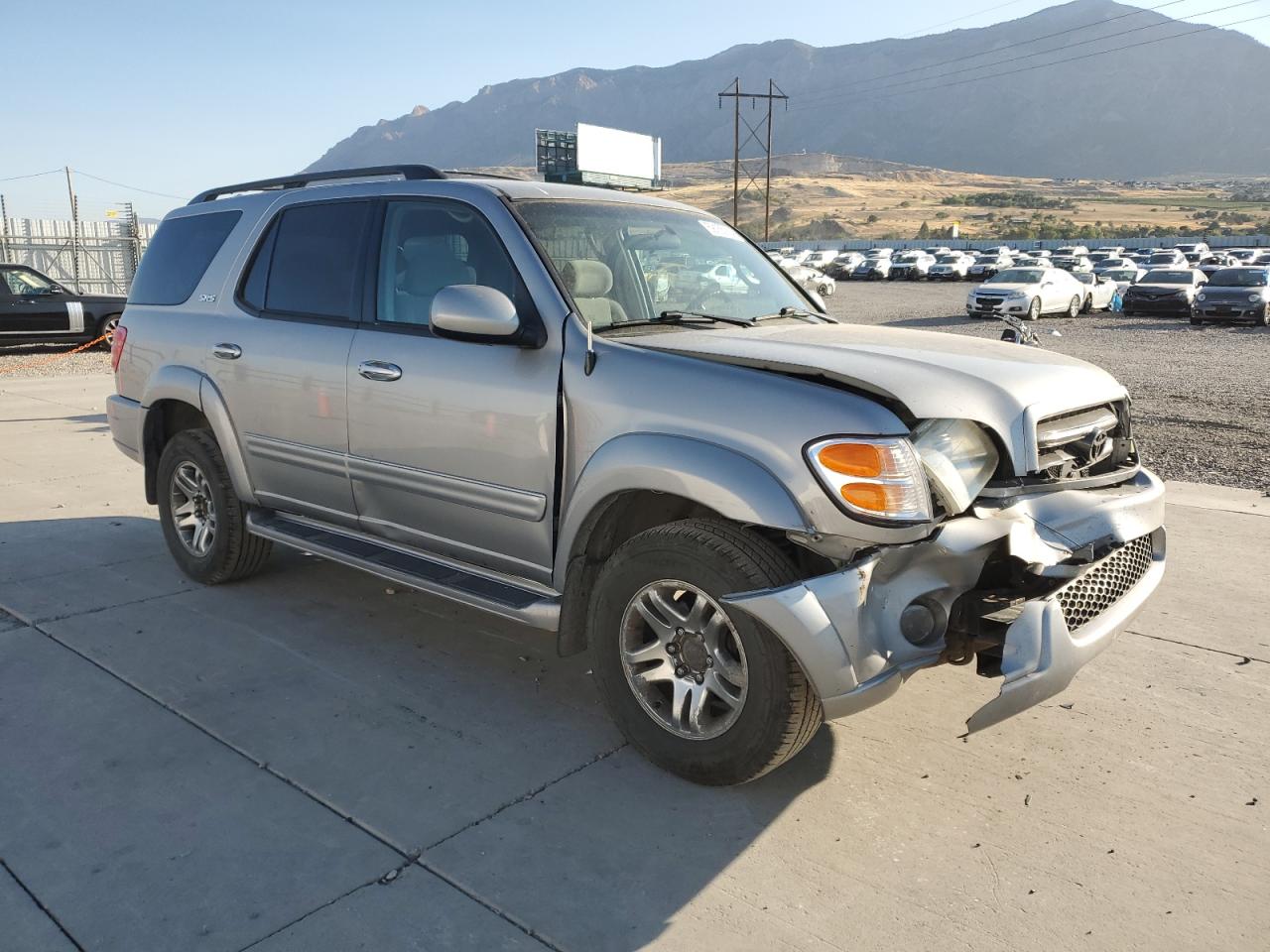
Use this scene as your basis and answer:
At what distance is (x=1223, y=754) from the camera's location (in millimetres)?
3588

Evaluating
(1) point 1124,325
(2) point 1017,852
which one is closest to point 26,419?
(2) point 1017,852

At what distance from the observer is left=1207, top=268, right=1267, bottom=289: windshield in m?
25.9

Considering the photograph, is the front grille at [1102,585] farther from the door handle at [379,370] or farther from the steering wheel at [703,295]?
the door handle at [379,370]

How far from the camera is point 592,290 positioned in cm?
386

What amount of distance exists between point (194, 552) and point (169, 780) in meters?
2.19

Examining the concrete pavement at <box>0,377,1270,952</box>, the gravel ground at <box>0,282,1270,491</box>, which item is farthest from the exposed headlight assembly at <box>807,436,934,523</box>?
the gravel ground at <box>0,282,1270,491</box>

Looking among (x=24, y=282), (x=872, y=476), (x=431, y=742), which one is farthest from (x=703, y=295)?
(x=24, y=282)

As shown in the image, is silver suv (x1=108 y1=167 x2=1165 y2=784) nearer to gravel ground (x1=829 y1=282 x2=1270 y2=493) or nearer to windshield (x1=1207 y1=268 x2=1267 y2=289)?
gravel ground (x1=829 y1=282 x2=1270 y2=493)

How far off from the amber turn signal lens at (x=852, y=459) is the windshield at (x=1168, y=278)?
30.7 m

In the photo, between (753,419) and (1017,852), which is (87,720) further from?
(1017,852)

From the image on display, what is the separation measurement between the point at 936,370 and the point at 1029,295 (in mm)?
26559

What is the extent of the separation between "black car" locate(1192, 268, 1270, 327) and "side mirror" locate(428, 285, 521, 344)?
26.8 meters

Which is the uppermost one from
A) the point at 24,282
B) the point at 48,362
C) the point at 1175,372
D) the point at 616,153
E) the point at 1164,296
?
the point at 616,153

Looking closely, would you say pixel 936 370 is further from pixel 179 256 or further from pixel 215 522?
pixel 179 256
